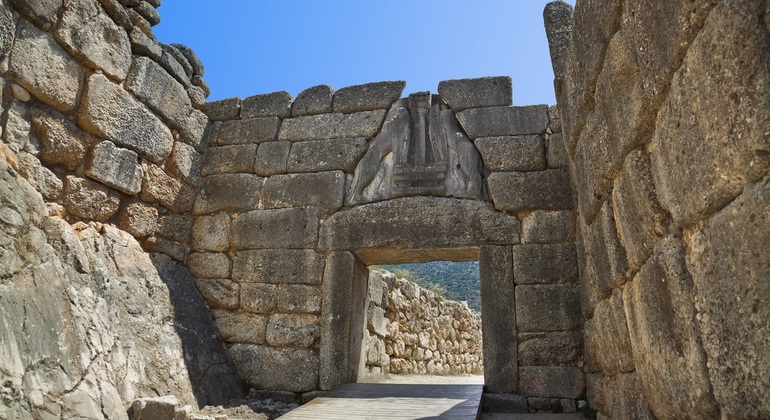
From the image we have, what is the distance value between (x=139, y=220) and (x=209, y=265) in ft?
3.01

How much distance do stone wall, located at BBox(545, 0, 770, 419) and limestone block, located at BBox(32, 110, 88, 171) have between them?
3837 mm

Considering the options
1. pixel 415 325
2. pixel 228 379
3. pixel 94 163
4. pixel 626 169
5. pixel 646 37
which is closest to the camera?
pixel 646 37

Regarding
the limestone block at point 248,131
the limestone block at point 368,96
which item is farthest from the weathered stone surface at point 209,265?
the limestone block at point 368,96

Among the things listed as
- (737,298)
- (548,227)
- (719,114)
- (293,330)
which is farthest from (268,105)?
(737,298)

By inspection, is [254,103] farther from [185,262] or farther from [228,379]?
[228,379]

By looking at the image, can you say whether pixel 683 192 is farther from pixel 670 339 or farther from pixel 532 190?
pixel 532 190

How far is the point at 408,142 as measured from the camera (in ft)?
18.4

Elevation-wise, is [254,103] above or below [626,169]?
above

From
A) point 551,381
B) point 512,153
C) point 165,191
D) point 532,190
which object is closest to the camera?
point 551,381

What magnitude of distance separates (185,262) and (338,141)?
2.09m

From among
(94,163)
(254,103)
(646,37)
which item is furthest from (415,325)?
(646,37)

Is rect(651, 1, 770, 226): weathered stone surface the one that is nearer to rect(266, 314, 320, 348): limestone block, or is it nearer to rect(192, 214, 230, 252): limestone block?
rect(266, 314, 320, 348): limestone block

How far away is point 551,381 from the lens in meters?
4.64

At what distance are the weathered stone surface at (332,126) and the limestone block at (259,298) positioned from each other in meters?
1.69
